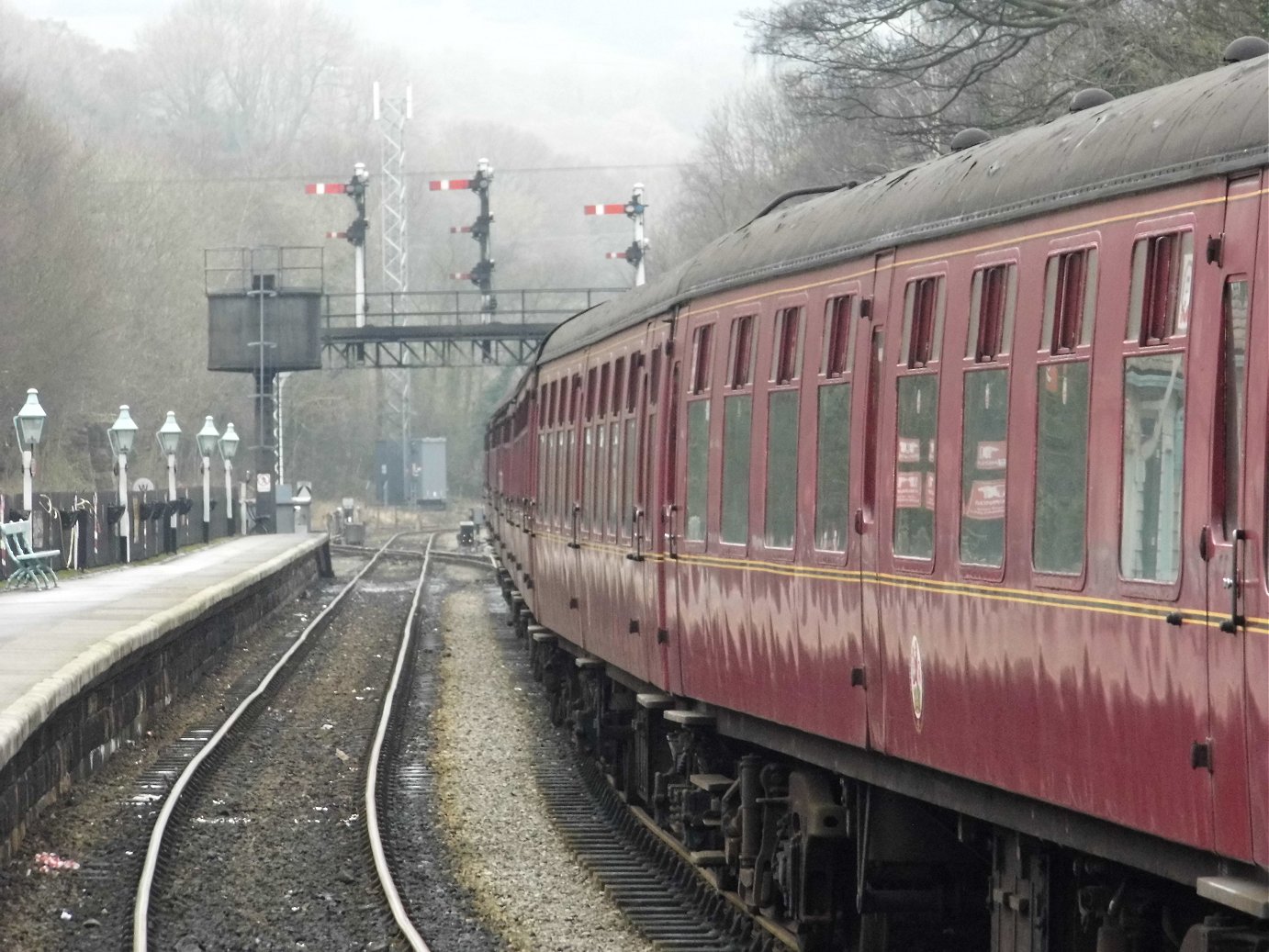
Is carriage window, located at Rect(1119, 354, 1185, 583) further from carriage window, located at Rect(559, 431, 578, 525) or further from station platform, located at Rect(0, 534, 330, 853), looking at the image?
carriage window, located at Rect(559, 431, 578, 525)

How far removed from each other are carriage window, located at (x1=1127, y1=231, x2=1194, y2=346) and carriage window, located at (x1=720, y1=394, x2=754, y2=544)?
3.81 metres

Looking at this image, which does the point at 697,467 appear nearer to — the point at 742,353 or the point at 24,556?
the point at 742,353

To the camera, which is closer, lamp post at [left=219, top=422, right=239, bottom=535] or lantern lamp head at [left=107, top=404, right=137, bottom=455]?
lantern lamp head at [left=107, top=404, right=137, bottom=455]

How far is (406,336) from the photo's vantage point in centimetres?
6353

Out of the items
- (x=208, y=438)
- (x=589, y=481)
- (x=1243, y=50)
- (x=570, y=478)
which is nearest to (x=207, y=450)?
(x=208, y=438)

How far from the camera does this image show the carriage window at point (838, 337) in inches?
336

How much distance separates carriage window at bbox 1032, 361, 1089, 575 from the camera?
638 centimetres

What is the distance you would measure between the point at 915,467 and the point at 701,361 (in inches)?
129

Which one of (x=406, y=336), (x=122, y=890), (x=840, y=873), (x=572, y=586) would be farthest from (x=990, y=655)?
(x=406, y=336)

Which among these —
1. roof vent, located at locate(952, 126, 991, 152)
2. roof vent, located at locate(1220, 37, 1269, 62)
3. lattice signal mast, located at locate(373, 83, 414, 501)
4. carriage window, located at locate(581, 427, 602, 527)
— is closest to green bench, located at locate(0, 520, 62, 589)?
carriage window, located at locate(581, 427, 602, 527)

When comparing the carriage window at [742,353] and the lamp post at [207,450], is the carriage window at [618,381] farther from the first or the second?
the lamp post at [207,450]

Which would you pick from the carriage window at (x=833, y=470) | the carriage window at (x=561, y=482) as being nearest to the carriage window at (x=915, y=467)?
the carriage window at (x=833, y=470)

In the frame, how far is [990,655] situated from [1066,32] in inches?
837

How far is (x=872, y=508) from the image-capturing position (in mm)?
8172
